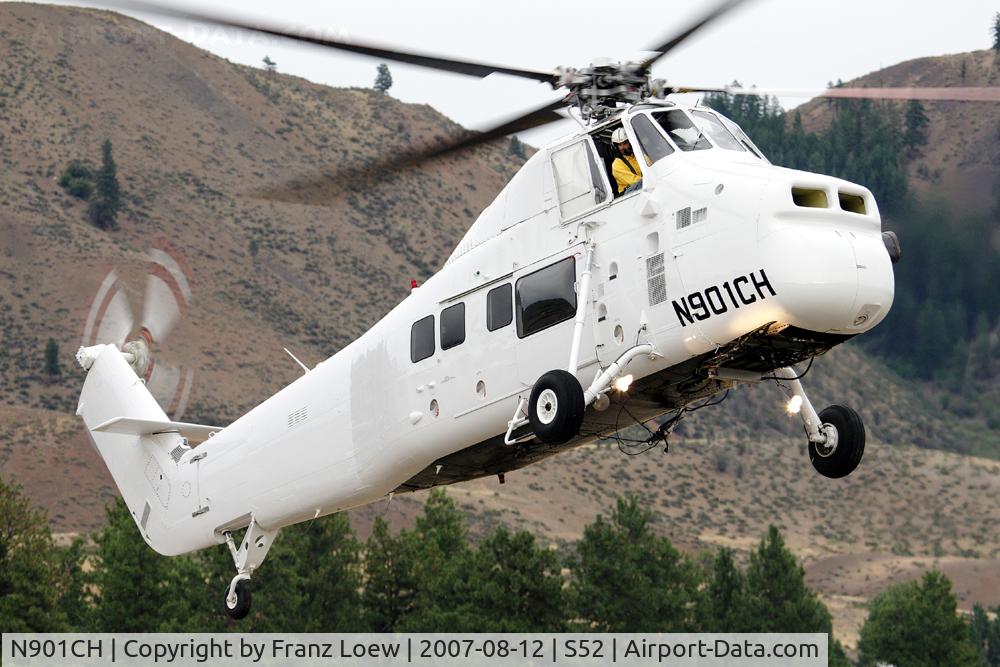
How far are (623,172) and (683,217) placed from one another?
160 cm

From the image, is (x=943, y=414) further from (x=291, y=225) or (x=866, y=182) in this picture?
(x=291, y=225)

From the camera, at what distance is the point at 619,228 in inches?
884

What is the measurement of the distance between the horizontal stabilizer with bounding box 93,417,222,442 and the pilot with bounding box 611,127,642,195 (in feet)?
37.1

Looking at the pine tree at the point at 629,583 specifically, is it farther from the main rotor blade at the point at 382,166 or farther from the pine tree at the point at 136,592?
the main rotor blade at the point at 382,166

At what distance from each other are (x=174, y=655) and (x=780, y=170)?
141 ft

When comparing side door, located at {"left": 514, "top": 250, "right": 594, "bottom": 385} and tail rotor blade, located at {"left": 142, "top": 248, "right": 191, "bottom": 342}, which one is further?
tail rotor blade, located at {"left": 142, "top": 248, "right": 191, "bottom": 342}

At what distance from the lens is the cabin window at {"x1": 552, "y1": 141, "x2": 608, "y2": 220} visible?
23062mm

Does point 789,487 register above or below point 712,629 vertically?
above

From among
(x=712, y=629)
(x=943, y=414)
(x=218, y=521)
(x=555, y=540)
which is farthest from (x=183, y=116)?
(x=218, y=521)

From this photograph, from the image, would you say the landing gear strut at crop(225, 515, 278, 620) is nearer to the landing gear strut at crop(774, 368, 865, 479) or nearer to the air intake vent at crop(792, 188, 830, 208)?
the landing gear strut at crop(774, 368, 865, 479)

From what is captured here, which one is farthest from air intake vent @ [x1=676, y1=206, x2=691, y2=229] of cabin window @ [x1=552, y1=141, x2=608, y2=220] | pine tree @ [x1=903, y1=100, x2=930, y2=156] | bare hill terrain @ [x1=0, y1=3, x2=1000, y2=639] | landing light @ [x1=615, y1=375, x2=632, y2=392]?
pine tree @ [x1=903, y1=100, x2=930, y2=156]

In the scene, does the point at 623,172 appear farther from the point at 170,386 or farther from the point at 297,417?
the point at 170,386
